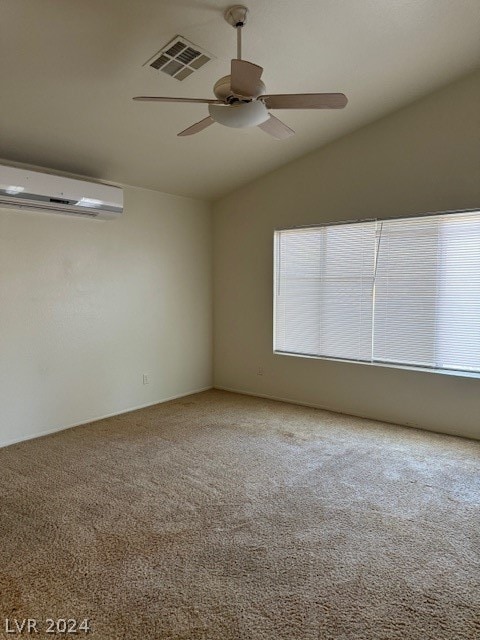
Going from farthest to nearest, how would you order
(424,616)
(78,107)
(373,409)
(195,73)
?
(373,409)
(78,107)
(195,73)
(424,616)

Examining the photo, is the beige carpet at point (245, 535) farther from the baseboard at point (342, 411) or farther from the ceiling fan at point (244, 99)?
the ceiling fan at point (244, 99)

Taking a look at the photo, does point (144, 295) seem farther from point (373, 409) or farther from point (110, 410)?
point (373, 409)

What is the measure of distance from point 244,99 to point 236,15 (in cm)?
69

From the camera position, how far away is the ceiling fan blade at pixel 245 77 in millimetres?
2029

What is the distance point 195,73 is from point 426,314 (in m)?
3.00

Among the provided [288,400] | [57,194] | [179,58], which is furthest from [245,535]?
[57,194]

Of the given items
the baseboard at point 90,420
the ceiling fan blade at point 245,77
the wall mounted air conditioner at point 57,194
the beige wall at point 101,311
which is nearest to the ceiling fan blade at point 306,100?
the ceiling fan blade at point 245,77

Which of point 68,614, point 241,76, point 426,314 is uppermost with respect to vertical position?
point 241,76

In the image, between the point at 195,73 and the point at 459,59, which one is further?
the point at 459,59

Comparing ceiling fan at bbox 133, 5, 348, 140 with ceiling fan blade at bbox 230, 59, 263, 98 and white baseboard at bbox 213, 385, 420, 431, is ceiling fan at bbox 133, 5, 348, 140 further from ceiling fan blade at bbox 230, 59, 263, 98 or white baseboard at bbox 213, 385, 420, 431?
Answer: white baseboard at bbox 213, 385, 420, 431

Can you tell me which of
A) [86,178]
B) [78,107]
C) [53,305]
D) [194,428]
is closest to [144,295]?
[53,305]

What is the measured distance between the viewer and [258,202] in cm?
520

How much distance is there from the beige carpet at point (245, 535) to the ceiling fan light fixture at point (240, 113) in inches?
95.1

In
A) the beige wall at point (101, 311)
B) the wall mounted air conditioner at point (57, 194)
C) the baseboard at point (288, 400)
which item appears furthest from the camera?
the baseboard at point (288, 400)
